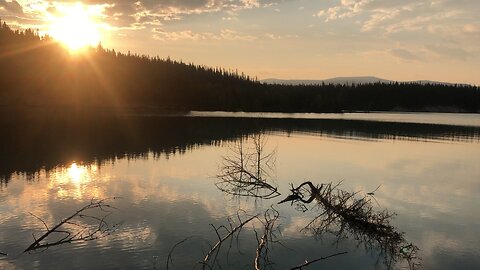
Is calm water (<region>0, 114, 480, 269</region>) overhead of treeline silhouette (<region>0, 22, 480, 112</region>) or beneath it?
beneath

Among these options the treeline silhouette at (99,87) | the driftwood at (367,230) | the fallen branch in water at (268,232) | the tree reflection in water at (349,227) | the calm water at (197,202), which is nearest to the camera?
the fallen branch in water at (268,232)

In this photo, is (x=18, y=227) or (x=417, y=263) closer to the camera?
(x=417, y=263)

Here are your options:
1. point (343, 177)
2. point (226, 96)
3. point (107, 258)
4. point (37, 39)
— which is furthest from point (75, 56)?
point (107, 258)

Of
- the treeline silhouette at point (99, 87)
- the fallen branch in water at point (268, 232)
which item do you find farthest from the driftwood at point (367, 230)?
the treeline silhouette at point (99, 87)

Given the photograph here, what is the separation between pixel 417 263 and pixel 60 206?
16.3 m

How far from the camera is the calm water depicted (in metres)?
15.2

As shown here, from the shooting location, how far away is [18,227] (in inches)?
683

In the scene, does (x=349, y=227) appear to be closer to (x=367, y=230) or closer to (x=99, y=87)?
(x=367, y=230)

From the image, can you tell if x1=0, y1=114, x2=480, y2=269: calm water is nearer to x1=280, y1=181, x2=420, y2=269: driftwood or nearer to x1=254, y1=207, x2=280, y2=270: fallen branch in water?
x1=254, y1=207, x2=280, y2=270: fallen branch in water

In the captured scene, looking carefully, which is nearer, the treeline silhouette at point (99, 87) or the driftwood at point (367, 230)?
the driftwood at point (367, 230)

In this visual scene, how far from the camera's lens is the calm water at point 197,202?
15.2 metres

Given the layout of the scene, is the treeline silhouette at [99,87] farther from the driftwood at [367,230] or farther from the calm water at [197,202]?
the driftwood at [367,230]

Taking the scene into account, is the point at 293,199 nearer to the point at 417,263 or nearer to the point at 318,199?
the point at 318,199

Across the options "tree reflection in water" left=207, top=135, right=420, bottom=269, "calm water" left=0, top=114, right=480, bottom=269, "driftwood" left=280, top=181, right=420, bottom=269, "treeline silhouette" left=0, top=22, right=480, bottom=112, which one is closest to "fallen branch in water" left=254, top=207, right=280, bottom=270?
"tree reflection in water" left=207, top=135, right=420, bottom=269
